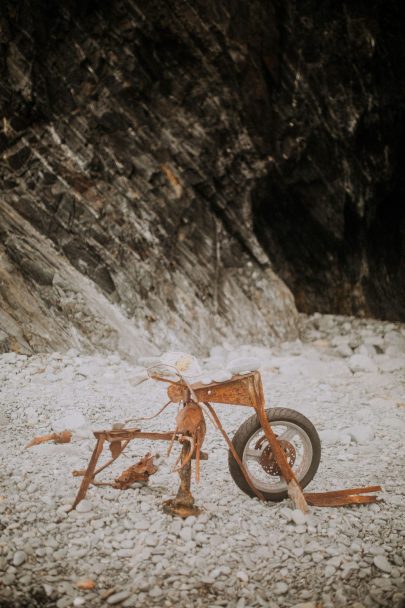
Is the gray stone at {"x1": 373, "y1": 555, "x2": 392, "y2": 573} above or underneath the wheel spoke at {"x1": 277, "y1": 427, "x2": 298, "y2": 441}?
underneath

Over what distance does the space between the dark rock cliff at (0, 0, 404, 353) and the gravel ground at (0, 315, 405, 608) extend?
2.42 meters

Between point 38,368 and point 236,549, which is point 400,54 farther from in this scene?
point 236,549

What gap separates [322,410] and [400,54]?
862cm

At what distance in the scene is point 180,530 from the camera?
2959mm

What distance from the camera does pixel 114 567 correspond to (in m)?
2.63

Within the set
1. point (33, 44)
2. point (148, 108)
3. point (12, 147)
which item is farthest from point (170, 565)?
point (33, 44)

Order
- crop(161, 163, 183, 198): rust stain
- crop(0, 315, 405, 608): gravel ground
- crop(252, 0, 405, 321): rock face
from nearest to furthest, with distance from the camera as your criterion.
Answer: crop(0, 315, 405, 608): gravel ground
crop(161, 163, 183, 198): rust stain
crop(252, 0, 405, 321): rock face

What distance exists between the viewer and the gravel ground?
8.15ft

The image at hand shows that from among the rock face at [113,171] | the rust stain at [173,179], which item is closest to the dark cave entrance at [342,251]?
the rock face at [113,171]

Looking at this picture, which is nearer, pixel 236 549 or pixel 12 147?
pixel 236 549

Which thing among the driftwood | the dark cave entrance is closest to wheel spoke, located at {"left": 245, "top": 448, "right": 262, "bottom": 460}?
the driftwood

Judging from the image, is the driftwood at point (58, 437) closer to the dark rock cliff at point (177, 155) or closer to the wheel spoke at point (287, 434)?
the wheel spoke at point (287, 434)

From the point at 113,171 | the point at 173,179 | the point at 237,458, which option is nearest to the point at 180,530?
the point at 237,458

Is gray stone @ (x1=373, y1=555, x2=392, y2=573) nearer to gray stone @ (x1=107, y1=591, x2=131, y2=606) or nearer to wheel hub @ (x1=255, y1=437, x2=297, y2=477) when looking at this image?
wheel hub @ (x1=255, y1=437, x2=297, y2=477)
